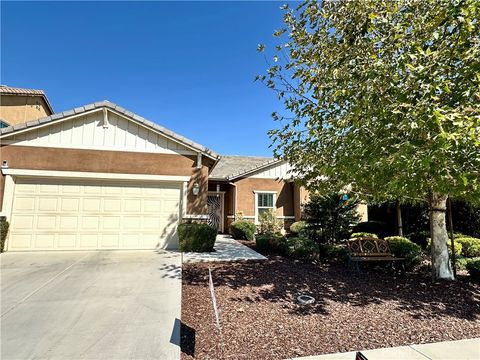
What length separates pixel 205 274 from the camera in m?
7.41

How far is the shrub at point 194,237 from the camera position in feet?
33.3

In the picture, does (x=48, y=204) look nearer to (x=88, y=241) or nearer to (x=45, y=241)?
(x=45, y=241)

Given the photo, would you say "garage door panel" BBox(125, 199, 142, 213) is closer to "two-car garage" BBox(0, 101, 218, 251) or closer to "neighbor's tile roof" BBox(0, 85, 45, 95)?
"two-car garage" BBox(0, 101, 218, 251)

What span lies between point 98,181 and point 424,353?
10.4 metres

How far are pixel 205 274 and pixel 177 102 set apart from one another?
32.3ft

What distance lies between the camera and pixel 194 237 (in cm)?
1016

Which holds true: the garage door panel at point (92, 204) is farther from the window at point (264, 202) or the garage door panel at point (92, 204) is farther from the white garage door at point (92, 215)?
the window at point (264, 202)

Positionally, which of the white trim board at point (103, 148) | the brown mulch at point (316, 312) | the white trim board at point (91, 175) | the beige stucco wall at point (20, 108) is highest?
the beige stucco wall at point (20, 108)

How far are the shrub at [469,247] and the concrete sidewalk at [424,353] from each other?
314 inches

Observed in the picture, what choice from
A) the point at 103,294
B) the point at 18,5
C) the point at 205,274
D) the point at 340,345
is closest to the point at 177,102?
the point at 18,5

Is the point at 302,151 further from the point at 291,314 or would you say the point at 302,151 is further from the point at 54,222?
the point at 54,222

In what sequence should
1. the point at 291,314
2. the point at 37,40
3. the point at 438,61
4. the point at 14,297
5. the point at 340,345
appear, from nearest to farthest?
the point at 340,345 < the point at 438,61 < the point at 291,314 < the point at 14,297 < the point at 37,40

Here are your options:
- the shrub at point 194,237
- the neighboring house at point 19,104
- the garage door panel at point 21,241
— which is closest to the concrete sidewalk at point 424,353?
the shrub at point 194,237

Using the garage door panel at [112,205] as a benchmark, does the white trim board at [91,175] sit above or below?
above
